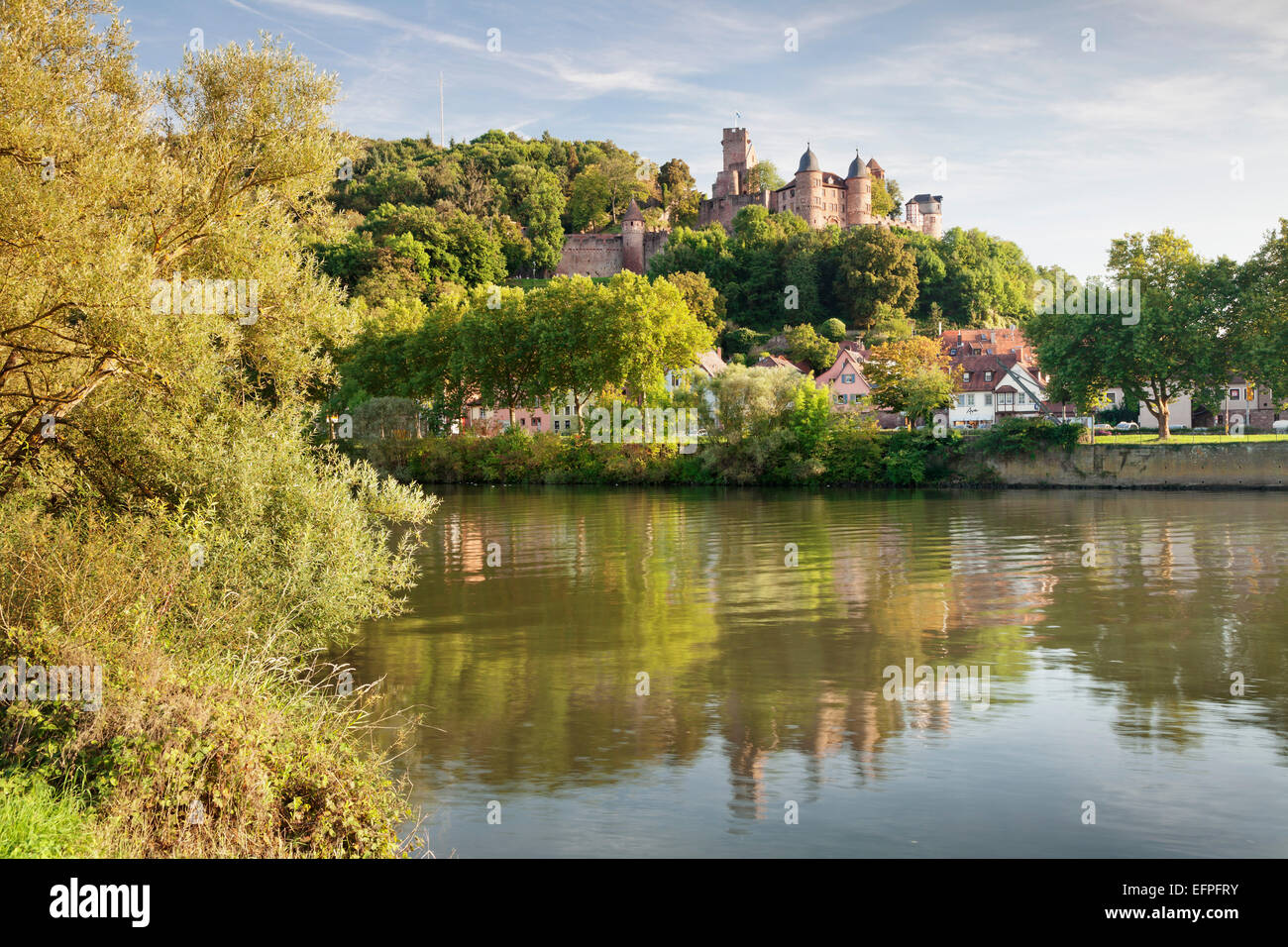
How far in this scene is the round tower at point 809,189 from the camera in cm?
15650

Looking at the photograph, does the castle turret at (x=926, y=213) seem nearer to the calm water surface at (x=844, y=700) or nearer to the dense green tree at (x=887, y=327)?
the dense green tree at (x=887, y=327)

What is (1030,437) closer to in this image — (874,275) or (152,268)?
(152,268)

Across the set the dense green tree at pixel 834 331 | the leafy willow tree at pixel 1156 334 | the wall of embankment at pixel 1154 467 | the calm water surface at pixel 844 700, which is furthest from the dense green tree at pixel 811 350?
the calm water surface at pixel 844 700

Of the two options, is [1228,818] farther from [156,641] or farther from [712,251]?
[712,251]

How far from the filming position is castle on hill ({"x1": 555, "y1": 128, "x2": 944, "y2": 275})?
6088 inches

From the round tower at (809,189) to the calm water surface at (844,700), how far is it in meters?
124

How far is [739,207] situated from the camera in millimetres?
160625

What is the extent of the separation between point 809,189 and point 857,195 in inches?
348

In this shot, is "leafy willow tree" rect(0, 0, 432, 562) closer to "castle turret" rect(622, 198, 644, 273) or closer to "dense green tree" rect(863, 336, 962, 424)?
"dense green tree" rect(863, 336, 962, 424)

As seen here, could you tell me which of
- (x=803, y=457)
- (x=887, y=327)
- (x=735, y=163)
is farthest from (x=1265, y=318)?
(x=735, y=163)
